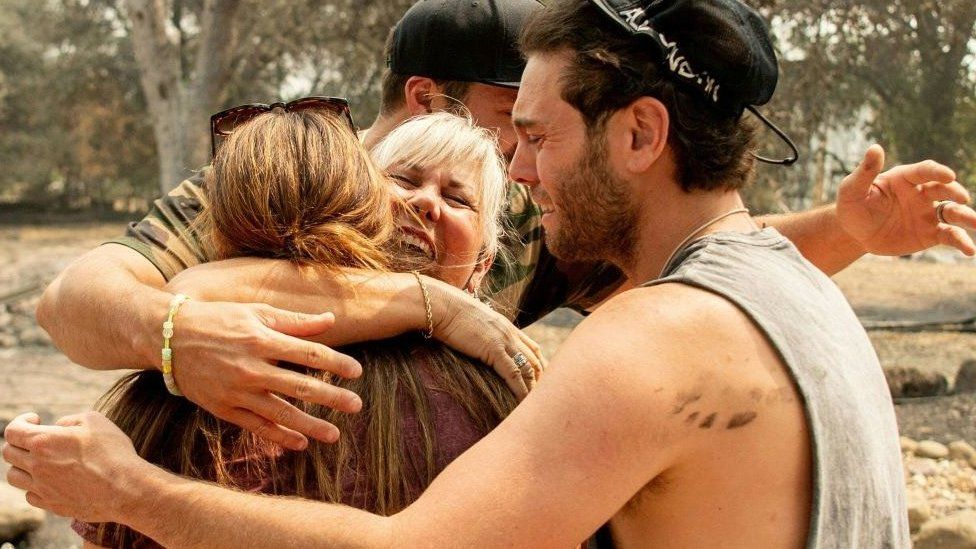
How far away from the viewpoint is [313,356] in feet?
6.11

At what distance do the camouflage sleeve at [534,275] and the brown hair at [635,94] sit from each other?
1.04 meters

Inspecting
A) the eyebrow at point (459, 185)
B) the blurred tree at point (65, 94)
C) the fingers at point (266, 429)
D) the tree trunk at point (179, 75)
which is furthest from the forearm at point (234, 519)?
the blurred tree at point (65, 94)

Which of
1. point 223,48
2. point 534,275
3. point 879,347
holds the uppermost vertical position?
point 534,275

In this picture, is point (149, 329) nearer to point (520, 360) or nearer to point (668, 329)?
point (520, 360)

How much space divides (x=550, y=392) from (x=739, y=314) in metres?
0.35

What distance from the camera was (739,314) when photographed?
174 cm

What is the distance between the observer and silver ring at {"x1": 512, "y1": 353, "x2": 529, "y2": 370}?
6.85ft

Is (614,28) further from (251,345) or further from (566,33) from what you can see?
(251,345)

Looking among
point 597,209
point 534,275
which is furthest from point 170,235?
point 534,275

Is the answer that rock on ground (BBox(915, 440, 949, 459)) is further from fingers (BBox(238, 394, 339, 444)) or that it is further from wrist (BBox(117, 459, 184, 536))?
wrist (BBox(117, 459, 184, 536))

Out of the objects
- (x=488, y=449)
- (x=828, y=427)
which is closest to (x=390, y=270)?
(x=488, y=449)

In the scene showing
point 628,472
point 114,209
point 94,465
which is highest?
point 628,472

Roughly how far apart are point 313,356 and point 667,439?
0.65 m

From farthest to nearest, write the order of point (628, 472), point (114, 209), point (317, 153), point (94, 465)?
1. point (114, 209)
2. point (317, 153)
3. point (94, 465)
4. point (628, 472)
